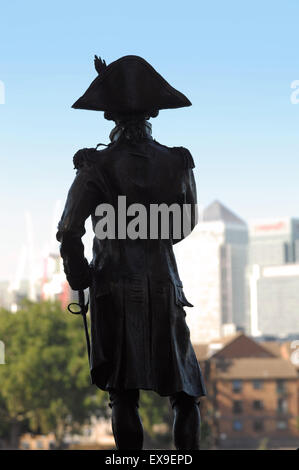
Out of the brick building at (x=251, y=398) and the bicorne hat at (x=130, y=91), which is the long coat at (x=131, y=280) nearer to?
the bicorne hat at (x=130, y=91)

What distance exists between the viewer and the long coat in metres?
7.33

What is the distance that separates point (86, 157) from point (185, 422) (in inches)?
79.2

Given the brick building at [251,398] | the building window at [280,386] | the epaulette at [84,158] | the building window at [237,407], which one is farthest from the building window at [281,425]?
the epaulette at [84,158]

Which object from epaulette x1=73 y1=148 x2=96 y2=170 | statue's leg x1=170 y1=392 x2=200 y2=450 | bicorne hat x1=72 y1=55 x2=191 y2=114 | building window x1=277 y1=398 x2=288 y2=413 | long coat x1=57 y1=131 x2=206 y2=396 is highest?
bicorne hat x1=72 y1=55 x2=191 y2=114

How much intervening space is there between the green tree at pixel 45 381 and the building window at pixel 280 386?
116ft

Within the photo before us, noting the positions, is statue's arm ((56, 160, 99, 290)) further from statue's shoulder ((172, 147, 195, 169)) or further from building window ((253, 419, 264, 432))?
building window ((253, 419, 264, 432))

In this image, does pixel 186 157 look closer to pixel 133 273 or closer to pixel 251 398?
pixel 133 273

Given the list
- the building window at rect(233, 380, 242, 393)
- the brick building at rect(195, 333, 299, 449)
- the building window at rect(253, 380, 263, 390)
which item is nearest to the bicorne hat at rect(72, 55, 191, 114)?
the brick building at rect(195, 333, 299, 449)

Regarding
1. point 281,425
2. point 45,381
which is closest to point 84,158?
point 45,381

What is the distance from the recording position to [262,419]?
106750 millimetres

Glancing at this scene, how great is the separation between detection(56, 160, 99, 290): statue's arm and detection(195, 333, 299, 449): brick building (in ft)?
315

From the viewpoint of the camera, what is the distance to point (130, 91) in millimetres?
7699

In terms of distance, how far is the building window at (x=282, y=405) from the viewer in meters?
106

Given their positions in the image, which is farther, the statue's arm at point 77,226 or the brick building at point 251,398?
the brick building at point 251,398
